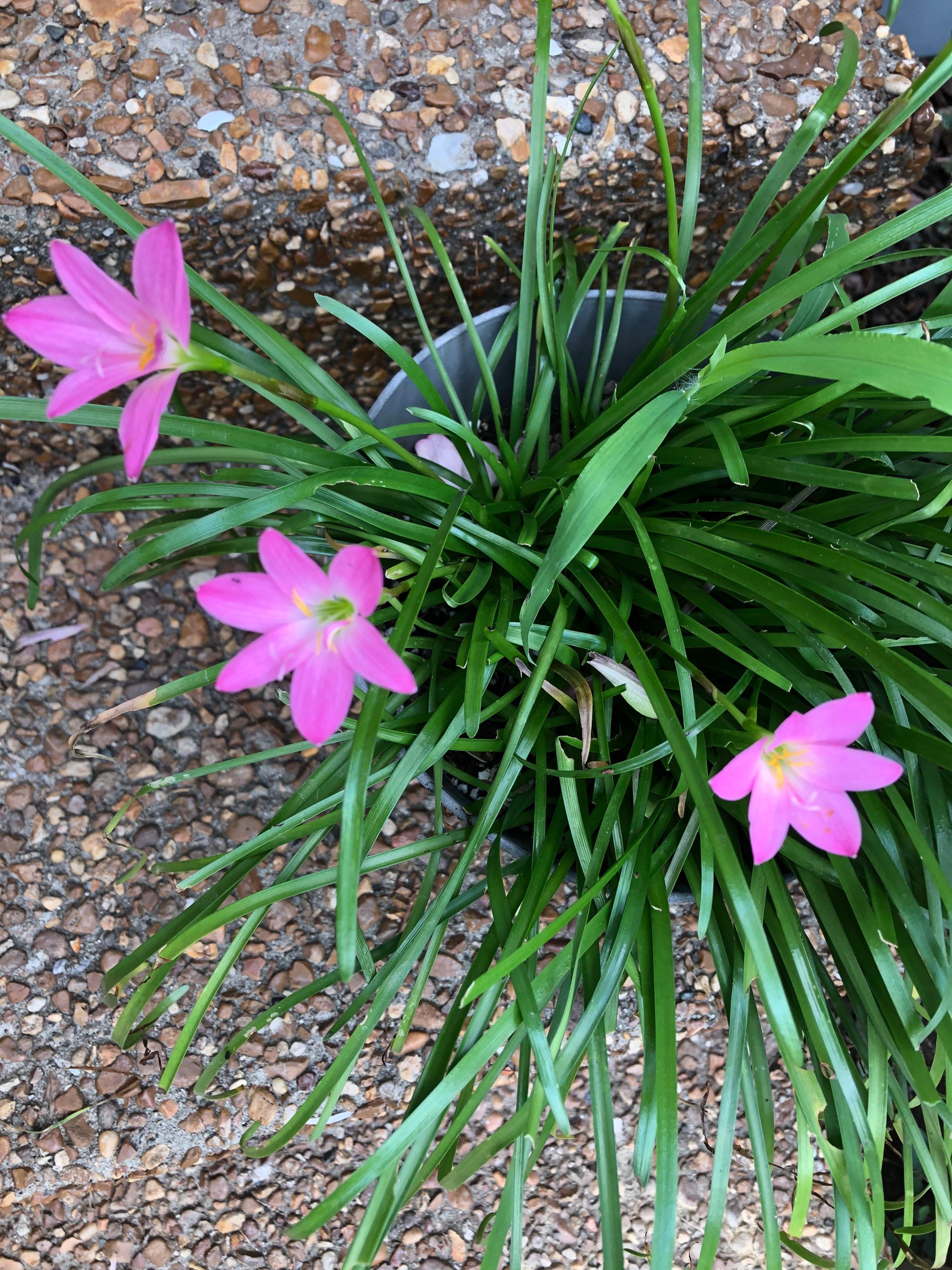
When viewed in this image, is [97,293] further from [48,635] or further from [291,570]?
[48,635]

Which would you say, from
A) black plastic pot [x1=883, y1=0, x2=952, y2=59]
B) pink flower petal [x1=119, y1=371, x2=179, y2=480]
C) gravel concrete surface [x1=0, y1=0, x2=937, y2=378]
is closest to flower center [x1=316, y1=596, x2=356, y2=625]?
pink flower petal [x1=119, y1=371, x2=179, y2=480]

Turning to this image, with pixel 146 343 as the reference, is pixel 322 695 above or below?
below

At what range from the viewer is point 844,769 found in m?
0.53

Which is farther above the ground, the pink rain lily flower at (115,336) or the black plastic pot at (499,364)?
the black plastic pot at (499,364)

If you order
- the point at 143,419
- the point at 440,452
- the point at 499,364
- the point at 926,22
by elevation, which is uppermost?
the point at 926,22

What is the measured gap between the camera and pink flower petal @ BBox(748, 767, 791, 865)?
537 millimetres

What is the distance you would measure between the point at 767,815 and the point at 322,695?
0.29 metres

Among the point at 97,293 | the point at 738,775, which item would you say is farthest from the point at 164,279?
the point at 738,775

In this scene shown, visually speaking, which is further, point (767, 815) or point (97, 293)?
point (767, 815)

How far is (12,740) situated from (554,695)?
0.83 metres

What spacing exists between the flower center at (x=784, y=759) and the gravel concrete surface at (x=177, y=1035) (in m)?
0.66

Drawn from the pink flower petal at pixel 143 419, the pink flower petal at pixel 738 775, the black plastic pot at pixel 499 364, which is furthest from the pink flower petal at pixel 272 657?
the black plastic pot at pixel 499 364

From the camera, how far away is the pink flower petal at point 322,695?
47 cm

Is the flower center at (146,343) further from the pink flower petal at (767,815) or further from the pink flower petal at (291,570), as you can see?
the pink flower petal at (767,815)
